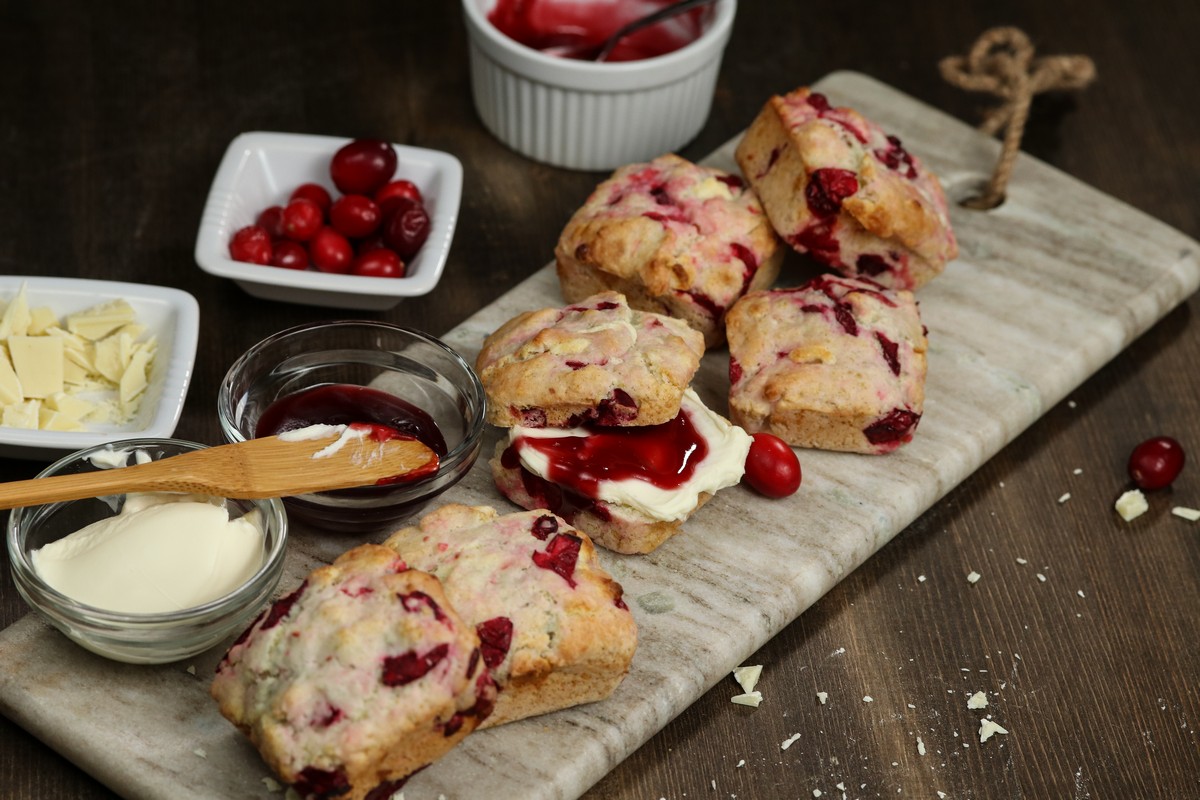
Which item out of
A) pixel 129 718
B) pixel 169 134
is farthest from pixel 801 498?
pixel 169 134

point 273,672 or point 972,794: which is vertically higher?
point 273,672

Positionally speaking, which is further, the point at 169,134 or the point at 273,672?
the point at 169,134

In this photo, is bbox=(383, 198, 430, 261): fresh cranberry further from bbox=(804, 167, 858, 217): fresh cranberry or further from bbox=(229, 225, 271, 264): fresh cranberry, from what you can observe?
bbox=(804, 167, 858, 217): fresh cranberry

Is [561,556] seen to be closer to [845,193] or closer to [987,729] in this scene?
[987,729]

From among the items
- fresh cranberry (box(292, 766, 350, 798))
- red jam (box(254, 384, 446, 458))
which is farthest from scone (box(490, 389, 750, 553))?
fresh cranberry (box(292, 766, 350, 798))

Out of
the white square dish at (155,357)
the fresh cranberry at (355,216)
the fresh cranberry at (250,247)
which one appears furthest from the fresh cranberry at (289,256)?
the white square dish at (155,357)

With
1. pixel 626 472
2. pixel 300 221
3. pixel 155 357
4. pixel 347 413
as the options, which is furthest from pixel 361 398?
pixel 300 221

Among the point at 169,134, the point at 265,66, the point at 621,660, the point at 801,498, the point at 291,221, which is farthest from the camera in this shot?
the point at 265,66

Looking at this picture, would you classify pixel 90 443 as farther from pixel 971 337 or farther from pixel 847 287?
pixel 971 337

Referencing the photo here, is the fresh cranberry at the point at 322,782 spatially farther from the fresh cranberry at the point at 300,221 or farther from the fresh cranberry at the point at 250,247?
the fresh cranberry at the point at 300,221
